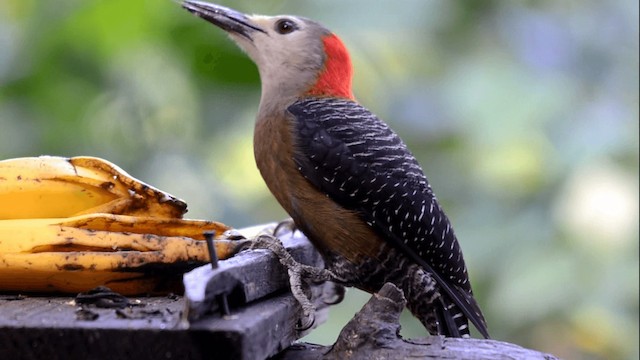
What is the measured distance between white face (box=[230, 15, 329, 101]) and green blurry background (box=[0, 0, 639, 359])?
0.44 metres

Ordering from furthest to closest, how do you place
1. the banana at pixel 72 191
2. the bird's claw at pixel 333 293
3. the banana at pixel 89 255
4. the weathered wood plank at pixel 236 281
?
the bird's claw at pixel 333 293
the banana at pixel 72 191
the banana at pixel 89 255
the weathered wood plank at pixel 236 281

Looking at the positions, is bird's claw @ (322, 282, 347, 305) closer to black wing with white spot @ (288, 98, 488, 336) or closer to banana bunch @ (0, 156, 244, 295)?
black wing with white spot @ (288, 98, 488, 336)

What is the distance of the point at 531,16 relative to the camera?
368 centimetres

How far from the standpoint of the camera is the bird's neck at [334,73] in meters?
2.77

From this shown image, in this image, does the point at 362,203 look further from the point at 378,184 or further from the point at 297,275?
the point at 297,275

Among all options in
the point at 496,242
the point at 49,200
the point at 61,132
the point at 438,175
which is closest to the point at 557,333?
the point at 496,242

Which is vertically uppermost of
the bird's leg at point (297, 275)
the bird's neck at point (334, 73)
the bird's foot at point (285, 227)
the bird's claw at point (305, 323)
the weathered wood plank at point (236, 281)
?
the bird's neck at point (334, 73)

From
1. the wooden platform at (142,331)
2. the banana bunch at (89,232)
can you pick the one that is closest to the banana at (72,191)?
the banana bunch at (89,232)

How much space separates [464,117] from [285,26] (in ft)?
2.71

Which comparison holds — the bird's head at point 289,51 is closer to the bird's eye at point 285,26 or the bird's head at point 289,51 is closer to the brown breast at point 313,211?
the bird's eye at point 285,26

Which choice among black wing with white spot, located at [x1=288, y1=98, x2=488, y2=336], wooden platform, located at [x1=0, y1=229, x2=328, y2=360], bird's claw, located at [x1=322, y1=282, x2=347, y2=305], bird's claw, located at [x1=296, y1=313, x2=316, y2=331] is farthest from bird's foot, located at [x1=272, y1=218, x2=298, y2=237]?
wooden platform, located at [x1=0, y1=229, x2=328, y2=360]

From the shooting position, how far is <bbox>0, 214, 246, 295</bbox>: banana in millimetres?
1728

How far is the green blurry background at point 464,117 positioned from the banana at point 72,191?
1287 mm

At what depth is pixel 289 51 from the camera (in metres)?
2.86
